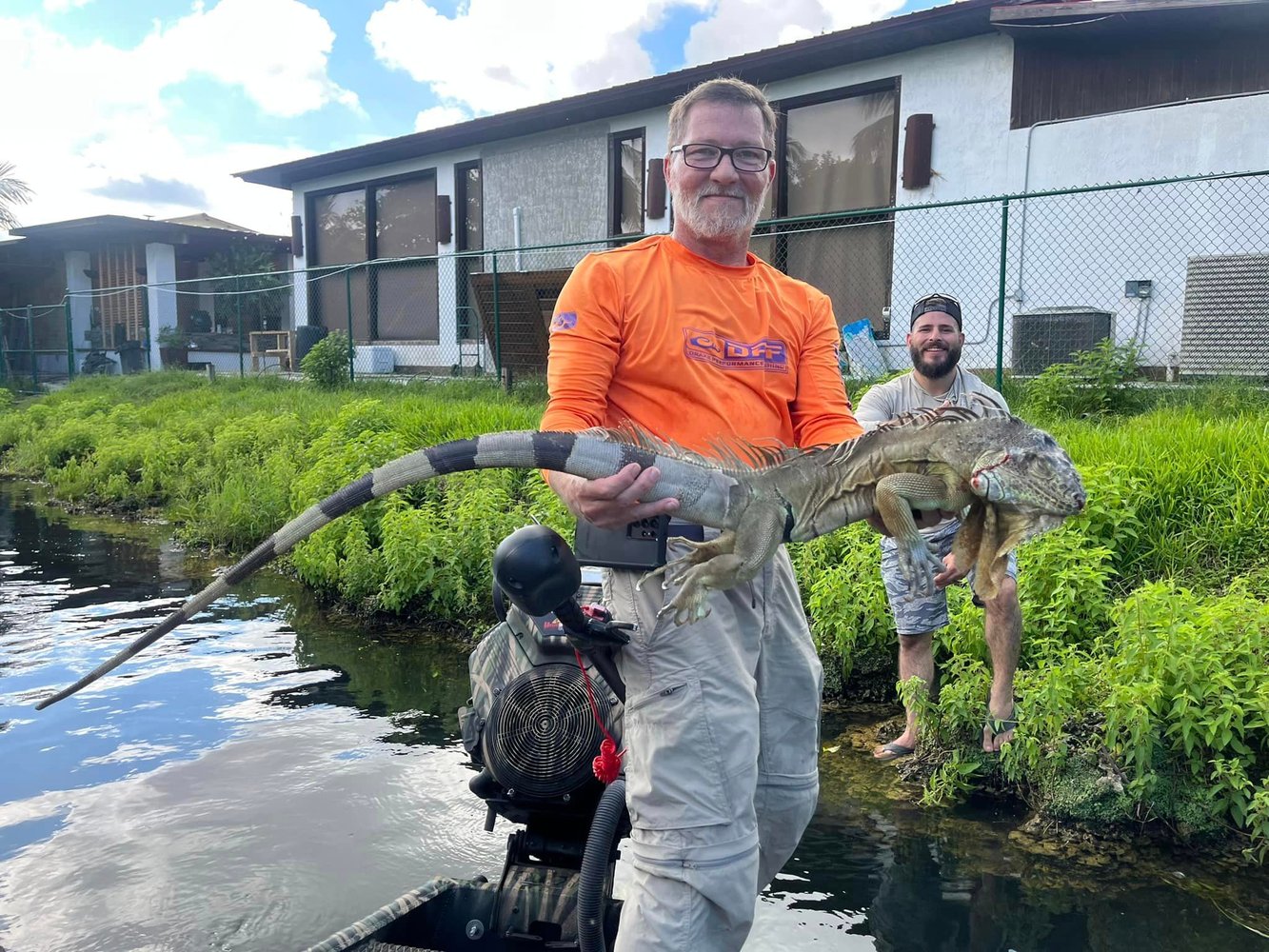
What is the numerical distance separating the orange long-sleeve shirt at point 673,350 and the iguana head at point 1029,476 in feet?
1.90

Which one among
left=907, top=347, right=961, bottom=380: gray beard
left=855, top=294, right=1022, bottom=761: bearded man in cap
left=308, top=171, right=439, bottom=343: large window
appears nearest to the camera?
left=855, top=294, right=1022, bottom=761: bearded man in cap

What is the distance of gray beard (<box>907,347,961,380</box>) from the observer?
5070 mm

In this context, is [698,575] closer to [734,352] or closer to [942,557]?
[734,352]

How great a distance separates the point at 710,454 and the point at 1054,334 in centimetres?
943

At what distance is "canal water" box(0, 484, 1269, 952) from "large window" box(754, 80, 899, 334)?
8149 millimetres

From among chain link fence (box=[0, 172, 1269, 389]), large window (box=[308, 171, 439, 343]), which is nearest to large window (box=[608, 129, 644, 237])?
chain link fence (box=[0, 172, 1269, 389])

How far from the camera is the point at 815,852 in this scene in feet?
14.1

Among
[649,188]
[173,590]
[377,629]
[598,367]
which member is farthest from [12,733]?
[649,188]

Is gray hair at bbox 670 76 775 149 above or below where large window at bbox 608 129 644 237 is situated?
below

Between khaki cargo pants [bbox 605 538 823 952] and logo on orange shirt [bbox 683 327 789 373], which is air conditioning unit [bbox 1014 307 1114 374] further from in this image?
khaki cargo pants [bbox 605 538 823 952]

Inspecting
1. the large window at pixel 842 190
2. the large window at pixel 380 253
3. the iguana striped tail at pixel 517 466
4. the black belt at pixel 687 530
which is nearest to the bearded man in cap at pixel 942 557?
the black belt at pixel 687 530

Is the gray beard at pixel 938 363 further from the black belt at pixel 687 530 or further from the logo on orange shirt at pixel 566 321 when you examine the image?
the logo on orange shirt at pixel 566 321

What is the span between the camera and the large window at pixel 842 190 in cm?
1242

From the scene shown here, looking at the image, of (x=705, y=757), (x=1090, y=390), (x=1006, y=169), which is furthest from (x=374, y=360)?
(x=705, y=757)
